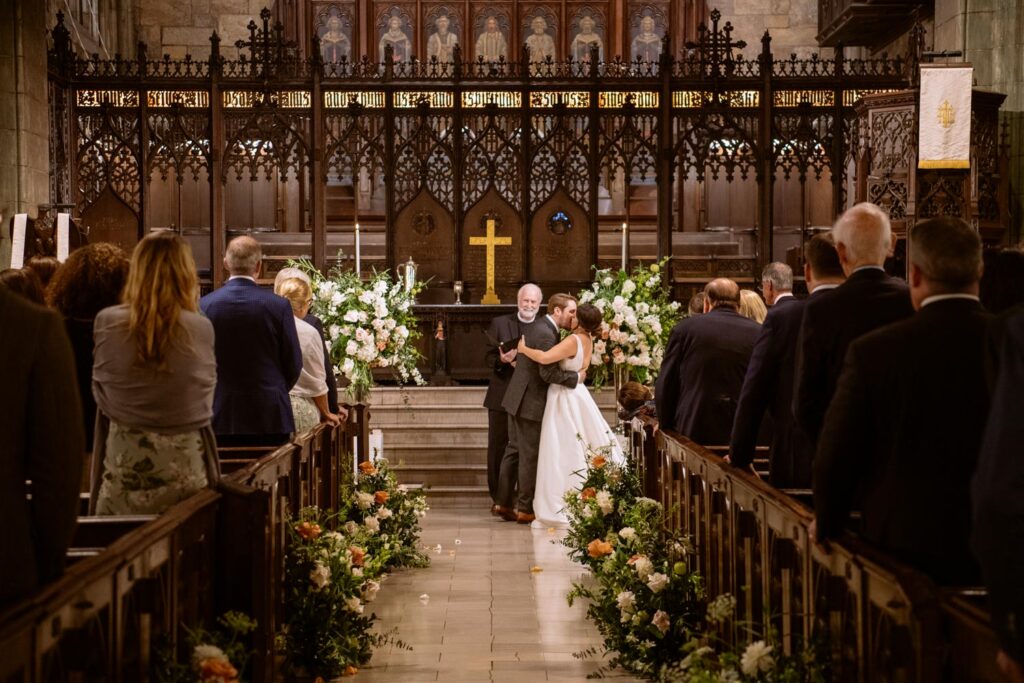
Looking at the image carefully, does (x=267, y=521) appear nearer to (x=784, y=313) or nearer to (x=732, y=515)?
(x=732, y=515)

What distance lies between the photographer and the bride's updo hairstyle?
382 inches

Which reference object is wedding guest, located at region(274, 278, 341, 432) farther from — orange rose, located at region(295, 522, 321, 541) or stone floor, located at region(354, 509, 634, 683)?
orange rose, located at region(295, 522, 321, 541)

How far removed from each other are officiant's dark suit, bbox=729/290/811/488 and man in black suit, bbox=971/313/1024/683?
2.32m

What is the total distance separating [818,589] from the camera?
11.9 ft

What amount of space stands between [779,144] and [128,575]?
441 inches

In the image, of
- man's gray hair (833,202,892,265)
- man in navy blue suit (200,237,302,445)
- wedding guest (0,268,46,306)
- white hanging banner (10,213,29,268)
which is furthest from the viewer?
white hanging banner (10,213,29,268)

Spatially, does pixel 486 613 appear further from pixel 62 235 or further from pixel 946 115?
pixel 946 115

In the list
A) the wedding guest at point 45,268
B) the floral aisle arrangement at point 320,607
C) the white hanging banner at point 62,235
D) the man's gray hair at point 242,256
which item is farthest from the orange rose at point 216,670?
the white hanging banner at point 62,235

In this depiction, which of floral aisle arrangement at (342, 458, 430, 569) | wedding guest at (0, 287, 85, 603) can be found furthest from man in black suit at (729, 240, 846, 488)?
floral aisle arrangement at (342, 458, 430, 569)

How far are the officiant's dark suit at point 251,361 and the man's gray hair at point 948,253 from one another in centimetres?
338

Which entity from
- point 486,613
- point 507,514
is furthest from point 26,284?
point 507,514

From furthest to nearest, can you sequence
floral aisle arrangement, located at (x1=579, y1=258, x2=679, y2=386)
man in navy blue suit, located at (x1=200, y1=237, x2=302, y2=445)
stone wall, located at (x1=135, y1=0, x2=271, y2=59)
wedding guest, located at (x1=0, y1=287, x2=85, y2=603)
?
stone wall, located at (x1=135, y1=0, x2=271, y2=59) → floral aisle arrangement, located at (x1=579, y1=258, x2=679, y2=386) → man in navy blue suit, located at (x1=200, y1=237, x2=302, y2=445) → wedding guest, located at (x1=0, y1=287, x2=85, y2=603)

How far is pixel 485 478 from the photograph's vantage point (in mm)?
11555

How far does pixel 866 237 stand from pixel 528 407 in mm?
5973
